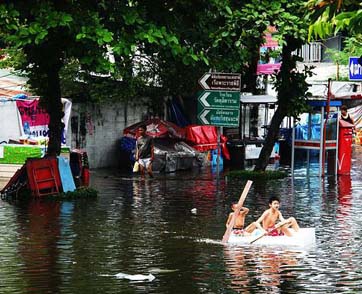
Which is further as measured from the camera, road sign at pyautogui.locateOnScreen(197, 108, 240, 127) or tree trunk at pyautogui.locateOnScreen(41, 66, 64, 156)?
road sign at pyautogui.locateOnScreen(197, 108, 240, 127)

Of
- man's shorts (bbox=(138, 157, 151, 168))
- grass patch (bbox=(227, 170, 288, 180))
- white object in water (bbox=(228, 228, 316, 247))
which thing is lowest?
white object in water (bbox=(228, 228, 316, 247))

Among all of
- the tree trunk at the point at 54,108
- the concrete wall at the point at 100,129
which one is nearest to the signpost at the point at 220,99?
the tree trunk at the point at 54,108

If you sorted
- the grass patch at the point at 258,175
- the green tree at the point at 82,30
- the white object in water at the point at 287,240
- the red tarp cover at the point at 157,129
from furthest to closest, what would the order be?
the red tarp cover at the point at 157,129 → the grass patch at the point at 258,175 → the green tree at the point at 82,30 → the white object in water at the point at 287,240

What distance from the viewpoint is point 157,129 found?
1154 inches

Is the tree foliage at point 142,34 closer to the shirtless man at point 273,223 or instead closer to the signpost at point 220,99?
the signpost at point 220,99

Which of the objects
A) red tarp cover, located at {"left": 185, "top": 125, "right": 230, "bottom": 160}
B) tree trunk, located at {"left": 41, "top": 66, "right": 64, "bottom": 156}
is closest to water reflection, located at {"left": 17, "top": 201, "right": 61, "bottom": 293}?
tree trunk, located at {"left": 41, "top": 66, "right": 64, "bottom": 156}

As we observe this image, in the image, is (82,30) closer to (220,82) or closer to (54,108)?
(54,108)

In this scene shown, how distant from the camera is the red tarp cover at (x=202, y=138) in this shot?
99.8 ft

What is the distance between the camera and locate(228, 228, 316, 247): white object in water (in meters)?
14.7

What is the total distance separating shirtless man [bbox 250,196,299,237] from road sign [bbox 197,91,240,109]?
8.57 m

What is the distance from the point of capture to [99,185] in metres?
24.0

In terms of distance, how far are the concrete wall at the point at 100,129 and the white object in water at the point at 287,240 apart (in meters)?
13.6

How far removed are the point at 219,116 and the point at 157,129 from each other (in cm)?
559

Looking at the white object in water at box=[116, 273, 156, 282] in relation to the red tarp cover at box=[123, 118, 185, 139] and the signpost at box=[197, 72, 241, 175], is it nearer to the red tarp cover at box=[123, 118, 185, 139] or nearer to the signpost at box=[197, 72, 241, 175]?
the signpost at box=[197, 72, 241, 175]
